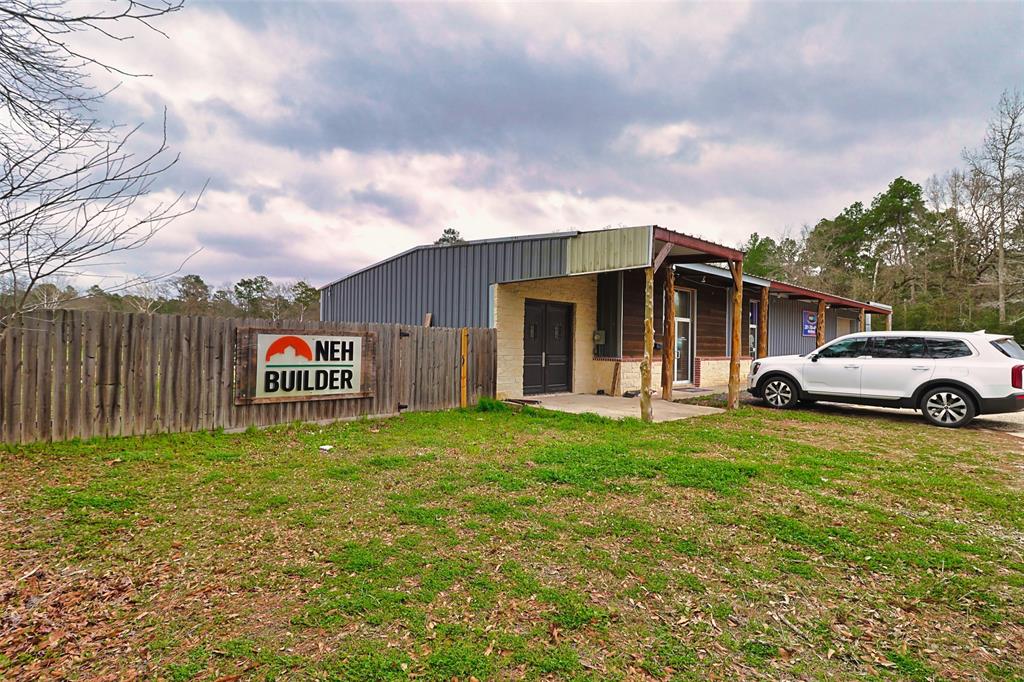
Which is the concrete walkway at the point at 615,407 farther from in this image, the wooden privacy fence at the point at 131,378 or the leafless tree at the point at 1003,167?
the leafless tree at the point at 1003,167

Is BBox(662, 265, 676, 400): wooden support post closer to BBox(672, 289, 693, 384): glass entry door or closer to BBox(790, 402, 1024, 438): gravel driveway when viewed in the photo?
BBox(672, 289, 693, 384): glass entry door

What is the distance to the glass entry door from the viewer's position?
565 inches

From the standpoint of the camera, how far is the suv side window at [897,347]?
8.98 metres

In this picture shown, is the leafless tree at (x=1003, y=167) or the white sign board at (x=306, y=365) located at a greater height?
the leafless tree at (x=1003, y=167)

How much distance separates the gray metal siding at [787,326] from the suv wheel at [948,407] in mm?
9237

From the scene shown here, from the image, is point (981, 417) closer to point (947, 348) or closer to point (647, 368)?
point (947, 348)

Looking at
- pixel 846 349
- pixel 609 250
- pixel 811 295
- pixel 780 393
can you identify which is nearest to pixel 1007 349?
pixel 846 349

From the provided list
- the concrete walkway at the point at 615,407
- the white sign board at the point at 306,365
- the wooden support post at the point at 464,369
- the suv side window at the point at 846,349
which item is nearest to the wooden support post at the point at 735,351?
the concrete walkway at the point at 615,407

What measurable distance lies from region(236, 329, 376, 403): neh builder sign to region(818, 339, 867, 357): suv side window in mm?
8847

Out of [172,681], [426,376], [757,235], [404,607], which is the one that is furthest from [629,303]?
[757,235]

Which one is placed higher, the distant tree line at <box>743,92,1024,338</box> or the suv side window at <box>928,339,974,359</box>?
the distant tree line at <box>743,92,1024,338</box>

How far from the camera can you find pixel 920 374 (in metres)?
8.84

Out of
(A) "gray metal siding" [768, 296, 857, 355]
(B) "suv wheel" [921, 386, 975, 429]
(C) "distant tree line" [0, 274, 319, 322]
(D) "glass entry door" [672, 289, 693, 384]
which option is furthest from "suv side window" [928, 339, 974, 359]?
(C) "distant tree line" [0, 274, 319, 322]

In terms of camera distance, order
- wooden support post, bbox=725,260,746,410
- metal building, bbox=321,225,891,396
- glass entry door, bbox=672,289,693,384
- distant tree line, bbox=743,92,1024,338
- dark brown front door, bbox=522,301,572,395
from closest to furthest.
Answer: metal building, bbox=321,225,891,396, wooden support post, bbox=725,260,746,410, dark brown front door, bbox=522,301,572,395, glass entry door, bbox=672,289,693,384, distant tree line, bbox=743,92,1024,338
